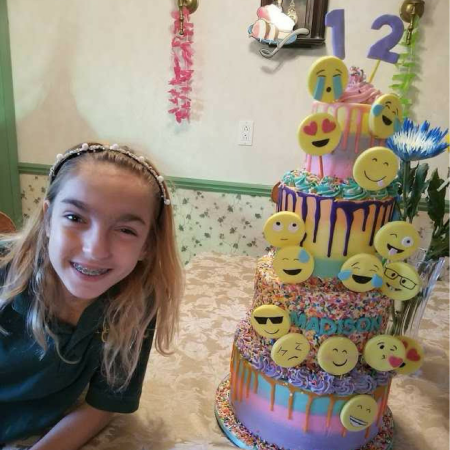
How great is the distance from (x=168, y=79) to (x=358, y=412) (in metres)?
1.79

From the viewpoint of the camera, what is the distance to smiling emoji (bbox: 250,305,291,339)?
2.64 ft

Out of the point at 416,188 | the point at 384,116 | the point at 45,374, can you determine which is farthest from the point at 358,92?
the point at 45,374

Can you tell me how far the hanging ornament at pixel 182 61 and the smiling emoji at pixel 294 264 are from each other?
1.51 m

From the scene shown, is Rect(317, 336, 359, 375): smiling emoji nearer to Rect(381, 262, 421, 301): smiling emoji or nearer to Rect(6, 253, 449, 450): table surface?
Rect(381, 262, 421, 301): smiling emoji

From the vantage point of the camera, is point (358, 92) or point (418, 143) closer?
point (358, 92)

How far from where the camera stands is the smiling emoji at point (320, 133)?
0.72m

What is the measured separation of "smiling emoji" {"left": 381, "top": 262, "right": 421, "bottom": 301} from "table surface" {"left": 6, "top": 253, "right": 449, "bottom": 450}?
383mm

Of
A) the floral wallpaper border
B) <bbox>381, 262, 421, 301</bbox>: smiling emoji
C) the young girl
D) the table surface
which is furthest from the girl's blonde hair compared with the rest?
the floral wallpaper border

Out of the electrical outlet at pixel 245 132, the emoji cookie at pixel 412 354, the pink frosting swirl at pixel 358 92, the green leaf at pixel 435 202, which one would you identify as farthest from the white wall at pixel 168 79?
the emoji cookie at pixel 412 354

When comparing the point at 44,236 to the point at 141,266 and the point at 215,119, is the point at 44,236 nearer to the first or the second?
the point at 141,266

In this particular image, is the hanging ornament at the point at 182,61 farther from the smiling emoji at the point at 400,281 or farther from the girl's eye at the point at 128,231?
the smiling emoji at the point at 400,281

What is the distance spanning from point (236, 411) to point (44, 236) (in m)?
0.58

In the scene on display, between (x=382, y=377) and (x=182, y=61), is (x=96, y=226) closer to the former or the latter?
(x=382, y=377)

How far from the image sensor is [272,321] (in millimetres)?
808
